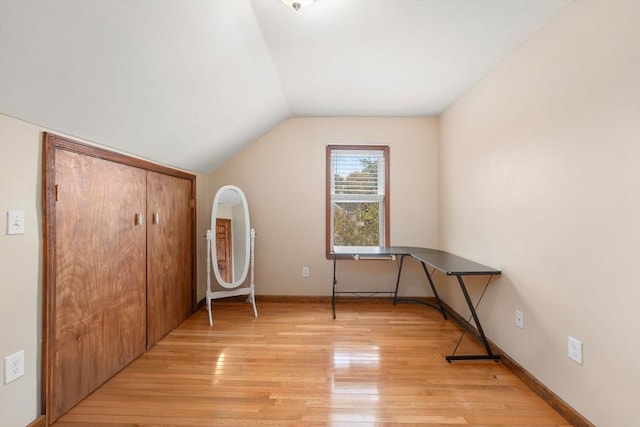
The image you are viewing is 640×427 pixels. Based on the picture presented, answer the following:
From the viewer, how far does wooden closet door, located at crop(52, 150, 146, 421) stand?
1.48 m

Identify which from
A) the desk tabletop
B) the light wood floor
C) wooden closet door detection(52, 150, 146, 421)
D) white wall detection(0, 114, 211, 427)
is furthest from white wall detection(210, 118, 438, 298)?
white wall detection(0, 114, 211, 427)

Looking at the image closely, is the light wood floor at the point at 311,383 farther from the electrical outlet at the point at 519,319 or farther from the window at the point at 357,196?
the window at the point at 357,196

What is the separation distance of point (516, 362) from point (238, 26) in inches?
114

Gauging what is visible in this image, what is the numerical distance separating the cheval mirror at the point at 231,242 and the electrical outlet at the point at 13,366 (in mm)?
1555

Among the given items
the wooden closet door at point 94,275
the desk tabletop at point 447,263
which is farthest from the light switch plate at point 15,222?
the desk tabletop at point 447,263

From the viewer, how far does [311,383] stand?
1779 mm

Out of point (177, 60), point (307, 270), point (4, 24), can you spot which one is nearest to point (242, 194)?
point (307, 270)

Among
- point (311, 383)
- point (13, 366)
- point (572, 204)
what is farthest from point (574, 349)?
point (13, 366)

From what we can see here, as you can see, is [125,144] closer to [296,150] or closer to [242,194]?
[242,194]

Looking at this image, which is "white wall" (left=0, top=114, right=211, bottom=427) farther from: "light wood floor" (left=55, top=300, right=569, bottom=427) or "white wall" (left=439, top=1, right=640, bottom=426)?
"white wall" (left=439, top=1, right=640, bottom=426)

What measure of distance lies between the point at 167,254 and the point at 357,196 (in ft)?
7.24

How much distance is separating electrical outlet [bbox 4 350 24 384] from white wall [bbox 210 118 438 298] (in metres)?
2.18

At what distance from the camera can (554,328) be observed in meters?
1.58

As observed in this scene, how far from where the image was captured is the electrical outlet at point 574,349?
1.41 metres
